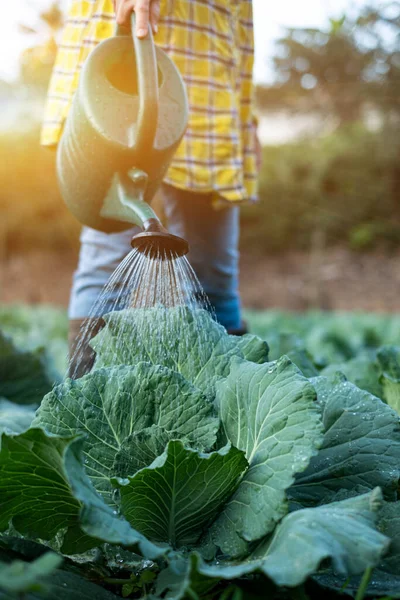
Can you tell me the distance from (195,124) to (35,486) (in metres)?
1.46

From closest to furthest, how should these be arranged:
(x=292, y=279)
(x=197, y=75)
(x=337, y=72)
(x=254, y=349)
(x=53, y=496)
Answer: (x=53, y=496) < (x=254, y=349) < (x=197, y=75) < (x=337, y=72) < (x=292, y=279)

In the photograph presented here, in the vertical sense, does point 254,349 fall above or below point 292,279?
above

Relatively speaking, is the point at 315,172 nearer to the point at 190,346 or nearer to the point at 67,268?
the point at 67,268

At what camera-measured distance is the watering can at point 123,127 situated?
1567 mm

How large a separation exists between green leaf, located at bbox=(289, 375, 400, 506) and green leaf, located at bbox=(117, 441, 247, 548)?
189mm

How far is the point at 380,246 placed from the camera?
57.3 ft

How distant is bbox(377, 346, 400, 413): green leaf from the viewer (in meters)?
1.64

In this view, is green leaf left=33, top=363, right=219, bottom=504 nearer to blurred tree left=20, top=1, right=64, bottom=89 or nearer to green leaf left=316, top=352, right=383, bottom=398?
green leaf left=316, top=352, right=383, bottom=398

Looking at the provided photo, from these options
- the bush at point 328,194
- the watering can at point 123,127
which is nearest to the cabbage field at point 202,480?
the watering can at point 123,127

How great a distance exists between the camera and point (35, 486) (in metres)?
1.12

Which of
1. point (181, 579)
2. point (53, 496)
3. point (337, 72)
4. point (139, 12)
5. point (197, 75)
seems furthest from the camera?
point (337, 72)

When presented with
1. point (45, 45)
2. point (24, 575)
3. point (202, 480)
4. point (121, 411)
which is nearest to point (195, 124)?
point (121, 411)

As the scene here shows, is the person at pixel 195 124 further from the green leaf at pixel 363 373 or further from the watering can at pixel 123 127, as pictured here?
the green leaf at pixel 363 373

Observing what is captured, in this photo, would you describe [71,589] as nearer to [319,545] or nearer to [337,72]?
[319,545]
